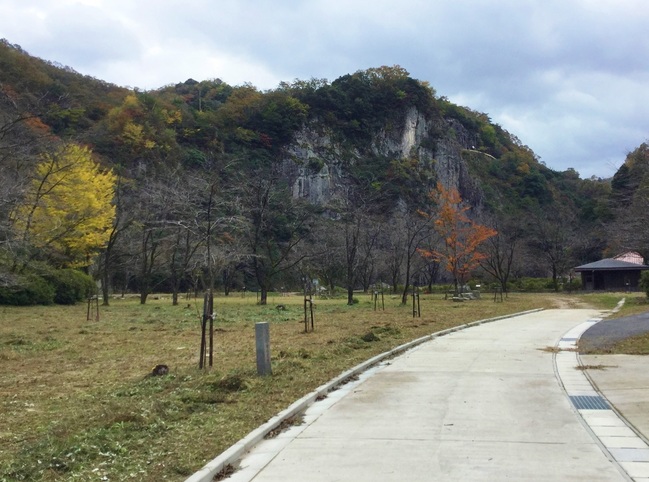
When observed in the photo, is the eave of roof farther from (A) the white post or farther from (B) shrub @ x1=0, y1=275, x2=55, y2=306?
(A) the white post

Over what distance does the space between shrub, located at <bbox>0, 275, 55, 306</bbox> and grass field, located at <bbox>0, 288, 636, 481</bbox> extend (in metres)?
12.7

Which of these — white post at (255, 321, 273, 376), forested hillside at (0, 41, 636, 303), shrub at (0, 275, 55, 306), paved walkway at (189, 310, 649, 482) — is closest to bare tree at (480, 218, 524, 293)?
forested hillside at (0, 41, 636, 303)

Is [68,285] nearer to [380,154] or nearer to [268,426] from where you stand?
[268,426]

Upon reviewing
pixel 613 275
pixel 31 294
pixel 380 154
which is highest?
pixel 380 154

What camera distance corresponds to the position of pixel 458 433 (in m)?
6.34

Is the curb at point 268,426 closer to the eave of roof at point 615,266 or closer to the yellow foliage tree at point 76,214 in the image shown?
the yellow foliage tree at point 76,214

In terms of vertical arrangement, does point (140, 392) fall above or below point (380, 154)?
below

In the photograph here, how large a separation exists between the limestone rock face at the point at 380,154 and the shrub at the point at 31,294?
4645 cm

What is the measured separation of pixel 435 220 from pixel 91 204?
24698 millimetres

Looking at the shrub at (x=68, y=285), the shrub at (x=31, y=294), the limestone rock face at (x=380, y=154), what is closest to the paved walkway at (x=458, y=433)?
the shrub at (x=31, y=294)

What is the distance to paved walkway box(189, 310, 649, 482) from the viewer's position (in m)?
5.07

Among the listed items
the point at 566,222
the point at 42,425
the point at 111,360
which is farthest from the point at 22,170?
the point at 566,222

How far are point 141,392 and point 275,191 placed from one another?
4226 cm

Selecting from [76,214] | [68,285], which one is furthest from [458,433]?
[76,214]
